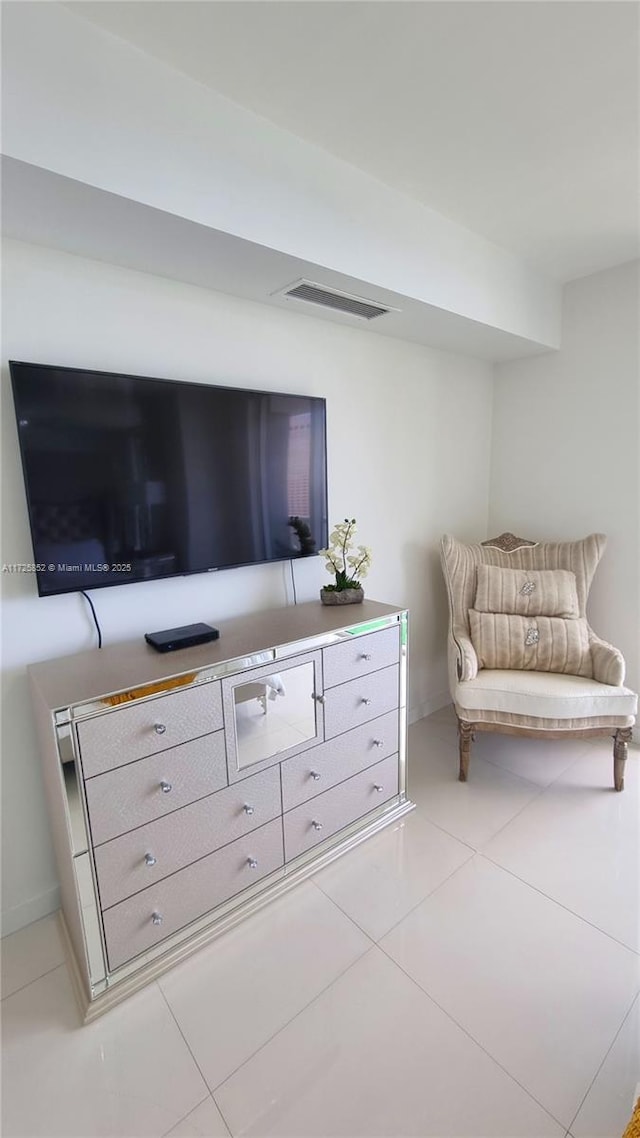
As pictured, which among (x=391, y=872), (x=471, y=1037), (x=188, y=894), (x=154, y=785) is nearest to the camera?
(x=471, y=1037)

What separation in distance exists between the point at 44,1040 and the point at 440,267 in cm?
284

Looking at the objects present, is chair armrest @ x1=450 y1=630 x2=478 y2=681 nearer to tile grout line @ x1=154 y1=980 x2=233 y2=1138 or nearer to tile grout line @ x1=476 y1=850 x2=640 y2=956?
tile grout line @ x1=476 y1=850 x2=640 y2=956

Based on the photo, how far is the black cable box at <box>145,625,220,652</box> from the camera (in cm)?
151

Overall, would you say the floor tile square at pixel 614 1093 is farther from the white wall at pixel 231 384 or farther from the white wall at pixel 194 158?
the white wall at pixel 194 158

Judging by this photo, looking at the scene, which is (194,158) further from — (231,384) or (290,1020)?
(290,1020)

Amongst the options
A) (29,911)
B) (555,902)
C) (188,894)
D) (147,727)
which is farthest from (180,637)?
(555,902)

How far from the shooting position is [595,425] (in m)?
2.59

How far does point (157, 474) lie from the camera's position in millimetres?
1558

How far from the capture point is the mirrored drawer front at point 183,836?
1293mm

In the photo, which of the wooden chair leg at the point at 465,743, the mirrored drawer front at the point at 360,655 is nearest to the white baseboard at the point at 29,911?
the mirrored drawer front at the point at 360,655

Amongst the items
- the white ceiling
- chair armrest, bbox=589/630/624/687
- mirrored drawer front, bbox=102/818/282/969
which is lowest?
mirrored drawer front, bbox=102/818/282/969

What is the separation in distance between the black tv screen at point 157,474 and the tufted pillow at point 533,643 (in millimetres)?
1069

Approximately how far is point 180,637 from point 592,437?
2.44 meters

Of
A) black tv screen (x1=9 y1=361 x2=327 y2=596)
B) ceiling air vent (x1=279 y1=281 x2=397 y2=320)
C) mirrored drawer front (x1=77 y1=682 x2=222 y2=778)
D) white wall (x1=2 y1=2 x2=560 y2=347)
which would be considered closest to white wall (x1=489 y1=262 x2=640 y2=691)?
white wall (x1=2 y1=2 x2=560 y2=347)
